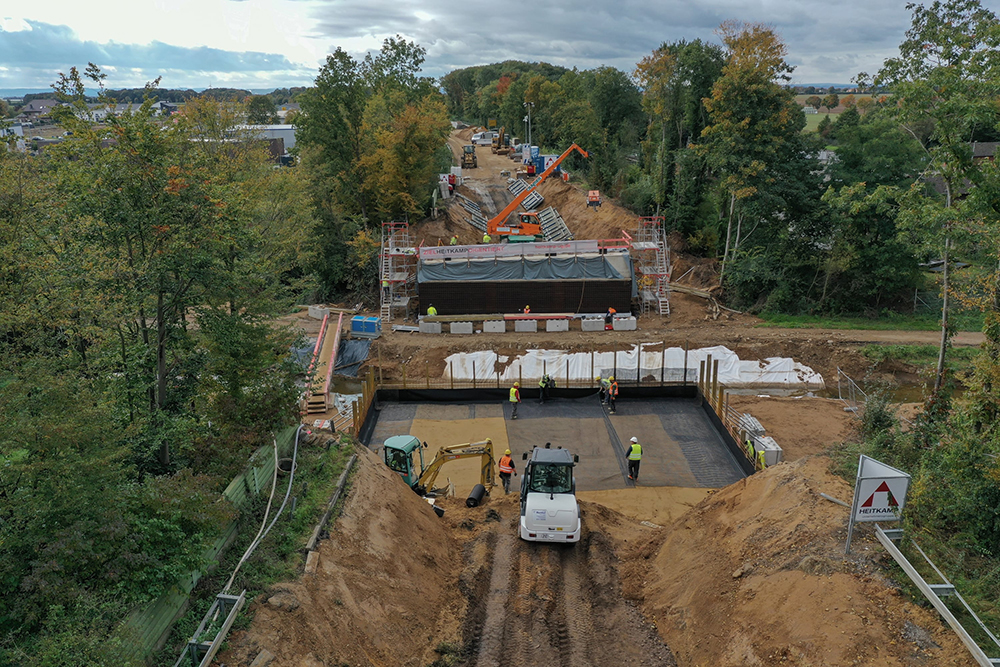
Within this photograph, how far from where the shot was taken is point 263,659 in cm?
923

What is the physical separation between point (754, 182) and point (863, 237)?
22.9ft

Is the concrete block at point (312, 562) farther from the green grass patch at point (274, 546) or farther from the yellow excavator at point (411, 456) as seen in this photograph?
the yellow excavator at point (411, 456)

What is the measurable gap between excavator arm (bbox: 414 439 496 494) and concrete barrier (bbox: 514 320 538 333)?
16.4 meters

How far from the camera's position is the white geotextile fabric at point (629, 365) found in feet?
101

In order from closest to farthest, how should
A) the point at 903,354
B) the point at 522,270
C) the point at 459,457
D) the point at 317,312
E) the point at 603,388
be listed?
the point at 459,457 → the point at 603,388 → the point at 903,354 → the point at 522,270 → the point at 317,312

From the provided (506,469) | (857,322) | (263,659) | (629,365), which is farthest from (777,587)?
(857,322)

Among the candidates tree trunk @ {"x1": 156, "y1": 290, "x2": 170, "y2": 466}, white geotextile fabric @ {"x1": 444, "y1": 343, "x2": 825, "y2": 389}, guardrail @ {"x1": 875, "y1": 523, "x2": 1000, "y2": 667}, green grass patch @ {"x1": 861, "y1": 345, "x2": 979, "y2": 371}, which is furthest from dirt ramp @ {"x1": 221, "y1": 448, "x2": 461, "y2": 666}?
green grass patch @ {"x1": 861, "y1": 345, "x2": 979, "y2": 371}

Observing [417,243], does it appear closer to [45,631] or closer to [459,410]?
[459,410]

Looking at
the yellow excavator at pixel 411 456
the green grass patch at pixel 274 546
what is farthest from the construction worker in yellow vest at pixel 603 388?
the green grass patch at pixel 274 546

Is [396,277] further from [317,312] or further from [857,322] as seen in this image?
[857,322]

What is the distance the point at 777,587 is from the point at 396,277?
105ft

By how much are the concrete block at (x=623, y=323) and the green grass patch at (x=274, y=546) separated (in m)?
23.1

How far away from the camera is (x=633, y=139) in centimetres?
6362

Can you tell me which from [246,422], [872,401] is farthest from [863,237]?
[246,422]
